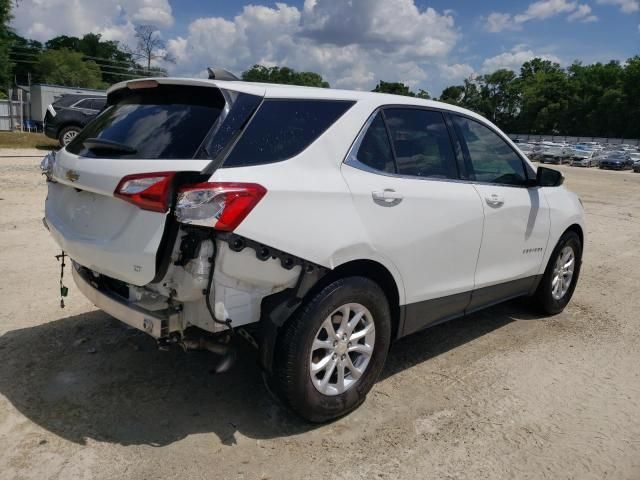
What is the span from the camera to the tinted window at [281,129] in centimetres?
283

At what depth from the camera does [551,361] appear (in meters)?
4.33

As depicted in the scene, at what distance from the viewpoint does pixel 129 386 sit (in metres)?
3.55

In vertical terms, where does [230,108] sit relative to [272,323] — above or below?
above

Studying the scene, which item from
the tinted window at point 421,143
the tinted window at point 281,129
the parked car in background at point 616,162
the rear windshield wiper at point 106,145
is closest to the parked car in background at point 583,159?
the parked car in background at point 616,162

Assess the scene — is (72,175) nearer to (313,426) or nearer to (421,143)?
(313,426)

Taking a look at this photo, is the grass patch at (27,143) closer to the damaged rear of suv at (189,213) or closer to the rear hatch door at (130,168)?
the rear hatch door at (130,168)

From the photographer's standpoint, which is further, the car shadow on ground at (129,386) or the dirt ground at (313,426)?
the car shadow on ground at (129,386)

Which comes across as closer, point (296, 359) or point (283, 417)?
point (296, 359)

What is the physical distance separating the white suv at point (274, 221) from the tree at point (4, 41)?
4066 cm

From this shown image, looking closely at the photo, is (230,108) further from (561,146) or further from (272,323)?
(561,146)

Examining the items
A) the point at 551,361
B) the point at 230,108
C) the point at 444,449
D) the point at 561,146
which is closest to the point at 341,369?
the point at 444,449

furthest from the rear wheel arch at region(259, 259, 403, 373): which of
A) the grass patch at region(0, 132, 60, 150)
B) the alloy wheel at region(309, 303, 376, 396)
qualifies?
the grass patch at region(0, 132, 60, 150)

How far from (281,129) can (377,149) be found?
0.70m

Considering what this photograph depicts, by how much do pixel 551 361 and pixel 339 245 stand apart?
7.76 feet
